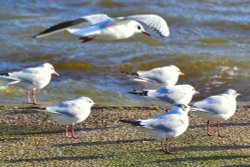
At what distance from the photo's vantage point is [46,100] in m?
10.7

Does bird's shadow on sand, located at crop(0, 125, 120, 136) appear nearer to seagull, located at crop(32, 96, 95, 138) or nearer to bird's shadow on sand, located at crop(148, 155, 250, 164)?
seagull, located at crop(32, 96, 95, 138)

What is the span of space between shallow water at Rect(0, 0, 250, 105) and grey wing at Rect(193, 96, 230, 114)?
2952 mm

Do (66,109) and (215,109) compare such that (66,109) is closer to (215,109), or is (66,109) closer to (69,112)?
(69,112)

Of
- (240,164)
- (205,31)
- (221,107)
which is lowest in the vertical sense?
(240,164)

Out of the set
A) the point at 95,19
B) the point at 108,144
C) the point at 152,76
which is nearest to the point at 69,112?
the point at 108,144

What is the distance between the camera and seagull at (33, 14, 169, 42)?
9070 millimetres

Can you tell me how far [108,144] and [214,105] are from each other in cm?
135

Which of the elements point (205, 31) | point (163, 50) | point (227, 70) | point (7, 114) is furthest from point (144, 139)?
point (205, 31)

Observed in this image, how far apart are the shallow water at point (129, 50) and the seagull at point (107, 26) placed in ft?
4.12

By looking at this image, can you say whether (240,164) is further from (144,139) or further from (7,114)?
(7,114)

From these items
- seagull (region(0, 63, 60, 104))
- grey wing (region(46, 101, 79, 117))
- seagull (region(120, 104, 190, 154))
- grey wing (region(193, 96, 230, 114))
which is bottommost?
seagull (region(120, 104, 190, 154))

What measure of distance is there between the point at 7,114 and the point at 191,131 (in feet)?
7.98

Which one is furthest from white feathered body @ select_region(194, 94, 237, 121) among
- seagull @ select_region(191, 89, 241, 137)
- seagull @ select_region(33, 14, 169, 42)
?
seagull @ select_region(33, 14, 169, 42)

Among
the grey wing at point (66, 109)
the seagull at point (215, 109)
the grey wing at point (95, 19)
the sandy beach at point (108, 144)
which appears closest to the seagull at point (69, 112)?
the grey wing at point (66, 109)
